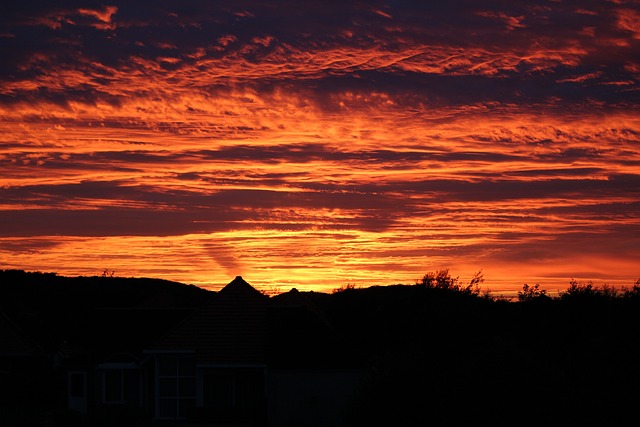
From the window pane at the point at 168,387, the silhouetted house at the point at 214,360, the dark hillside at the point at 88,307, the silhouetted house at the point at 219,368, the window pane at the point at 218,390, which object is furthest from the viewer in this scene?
the dark hillside at the point at 88,307

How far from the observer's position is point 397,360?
84.4 feet

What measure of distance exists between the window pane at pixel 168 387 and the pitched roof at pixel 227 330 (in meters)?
1.47

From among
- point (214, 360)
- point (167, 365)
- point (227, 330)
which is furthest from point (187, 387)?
point (227, 330)

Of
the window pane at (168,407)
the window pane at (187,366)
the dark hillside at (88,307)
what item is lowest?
the window pane at (168,407)

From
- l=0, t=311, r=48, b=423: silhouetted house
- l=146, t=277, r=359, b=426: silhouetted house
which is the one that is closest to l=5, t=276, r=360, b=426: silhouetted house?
l=146, t=277, r=359, b=426: silhouetted house

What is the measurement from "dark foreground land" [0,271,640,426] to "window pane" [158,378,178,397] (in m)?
0.75

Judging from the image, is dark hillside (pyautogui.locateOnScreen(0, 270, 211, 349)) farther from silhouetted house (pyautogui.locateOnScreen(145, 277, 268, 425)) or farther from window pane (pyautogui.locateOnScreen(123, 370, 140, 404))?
silhouetted house (pyautogui.locateOnScreen(145, 277, 268, 425))

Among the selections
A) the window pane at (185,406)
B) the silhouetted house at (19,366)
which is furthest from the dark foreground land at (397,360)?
the window pane at (185,406)

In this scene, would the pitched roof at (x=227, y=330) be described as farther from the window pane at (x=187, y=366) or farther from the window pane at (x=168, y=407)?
the window pane at (x=168, y=407)

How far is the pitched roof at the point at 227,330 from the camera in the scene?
4144 cm

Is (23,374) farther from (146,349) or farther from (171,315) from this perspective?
(146,349)

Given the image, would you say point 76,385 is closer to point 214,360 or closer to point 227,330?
point 214,360

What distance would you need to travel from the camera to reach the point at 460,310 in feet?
177

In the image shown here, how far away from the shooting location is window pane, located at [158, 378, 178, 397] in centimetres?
4159
